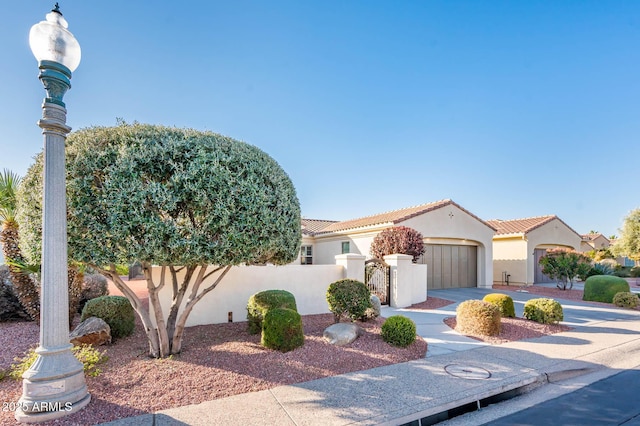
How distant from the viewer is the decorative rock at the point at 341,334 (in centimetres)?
603

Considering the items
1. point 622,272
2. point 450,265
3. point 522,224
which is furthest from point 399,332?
point 622,272

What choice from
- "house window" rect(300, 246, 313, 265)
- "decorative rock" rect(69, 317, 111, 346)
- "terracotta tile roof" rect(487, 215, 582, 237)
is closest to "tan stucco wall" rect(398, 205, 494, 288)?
"terracotta tile roof" rect(487, 215, 582, 237)

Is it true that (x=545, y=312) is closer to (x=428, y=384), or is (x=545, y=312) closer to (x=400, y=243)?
(x=400, y=243)

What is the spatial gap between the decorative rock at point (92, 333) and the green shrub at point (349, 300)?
4.60m

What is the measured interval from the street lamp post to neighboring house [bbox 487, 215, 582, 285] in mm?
21964


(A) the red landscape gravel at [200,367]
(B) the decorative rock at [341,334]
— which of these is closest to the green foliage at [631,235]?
(A) the red landscape gravel at [200,367]

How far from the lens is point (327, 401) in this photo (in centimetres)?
393

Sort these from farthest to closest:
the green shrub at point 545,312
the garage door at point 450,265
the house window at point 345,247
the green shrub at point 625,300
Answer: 1. the house window at point 345,247
2. the garage door at point 450,265
3. the green shrub at point 625,300
4. the green shrub at point 545,312

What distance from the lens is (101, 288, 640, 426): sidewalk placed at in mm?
3561

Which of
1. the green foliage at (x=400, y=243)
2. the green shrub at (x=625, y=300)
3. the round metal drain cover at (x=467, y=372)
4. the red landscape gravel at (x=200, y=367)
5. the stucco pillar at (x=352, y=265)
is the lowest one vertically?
the green shrub at (x=625, y=300)

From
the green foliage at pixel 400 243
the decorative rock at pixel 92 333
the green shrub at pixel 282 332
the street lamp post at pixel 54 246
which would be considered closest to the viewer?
the street lamp post at pixel 54 246

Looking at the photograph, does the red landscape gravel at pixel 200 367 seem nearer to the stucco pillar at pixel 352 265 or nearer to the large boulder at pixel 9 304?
the large boulder at pixel 9 304

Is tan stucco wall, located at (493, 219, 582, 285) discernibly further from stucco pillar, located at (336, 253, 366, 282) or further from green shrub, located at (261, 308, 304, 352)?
green shrub, located at (261, 308, 304, 352)

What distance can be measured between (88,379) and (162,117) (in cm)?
421
